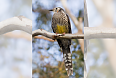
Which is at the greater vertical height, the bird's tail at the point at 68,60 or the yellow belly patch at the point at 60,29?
the yellow belly patch at the point at 60,29

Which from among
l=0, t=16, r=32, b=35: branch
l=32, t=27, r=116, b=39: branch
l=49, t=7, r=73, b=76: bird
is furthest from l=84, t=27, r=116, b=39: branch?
l=0, t=16, r=32, b=35: branch

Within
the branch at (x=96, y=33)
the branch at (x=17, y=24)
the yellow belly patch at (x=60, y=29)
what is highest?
the branch at (x=17, y=24)

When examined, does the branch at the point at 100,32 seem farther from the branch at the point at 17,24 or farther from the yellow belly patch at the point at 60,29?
the branch at the point at 17,24

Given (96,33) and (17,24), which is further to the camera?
(17,24)

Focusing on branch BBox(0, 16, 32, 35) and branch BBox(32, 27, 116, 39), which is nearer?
branch BBox(32, 27, 116, 39)

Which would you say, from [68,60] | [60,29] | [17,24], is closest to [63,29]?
[60,29]

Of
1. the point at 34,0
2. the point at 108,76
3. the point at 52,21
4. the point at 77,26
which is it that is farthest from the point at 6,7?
the point at 108,76

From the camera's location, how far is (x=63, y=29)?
1.32 metres

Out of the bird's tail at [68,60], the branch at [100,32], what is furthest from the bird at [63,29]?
the branch at [100,32]

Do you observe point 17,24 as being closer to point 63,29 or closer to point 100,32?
point 63,29

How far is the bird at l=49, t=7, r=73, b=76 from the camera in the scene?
1.21 meters

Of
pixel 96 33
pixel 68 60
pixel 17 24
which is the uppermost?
pixel 17 24

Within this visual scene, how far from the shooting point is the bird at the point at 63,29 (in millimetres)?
1207

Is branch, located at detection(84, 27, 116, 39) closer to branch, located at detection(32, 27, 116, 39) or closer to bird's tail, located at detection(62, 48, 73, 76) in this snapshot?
branch, located at detection(32, 27, 116, 39)
